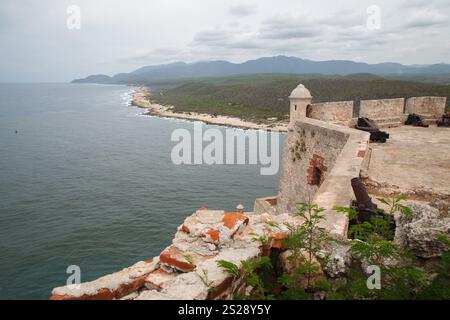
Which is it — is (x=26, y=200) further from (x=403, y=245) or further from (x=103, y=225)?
(x=403, y=245)

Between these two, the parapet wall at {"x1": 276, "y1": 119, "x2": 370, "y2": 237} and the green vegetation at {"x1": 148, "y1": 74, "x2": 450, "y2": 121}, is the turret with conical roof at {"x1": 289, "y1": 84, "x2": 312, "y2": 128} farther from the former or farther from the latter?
the green vegetation at {"x1": 148, "y1": 74, "x2": 450, "y2": 121}

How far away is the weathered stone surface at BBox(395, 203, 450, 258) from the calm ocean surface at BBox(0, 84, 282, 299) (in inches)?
641

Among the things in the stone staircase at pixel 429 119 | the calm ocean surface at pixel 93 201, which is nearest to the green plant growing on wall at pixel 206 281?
the calm ocean surface at pixel 93 201

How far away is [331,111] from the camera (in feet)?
44.4

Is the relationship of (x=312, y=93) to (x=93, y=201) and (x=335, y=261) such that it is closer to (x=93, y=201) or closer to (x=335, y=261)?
(x=93, y=201)

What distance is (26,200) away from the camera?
2680 centimetres

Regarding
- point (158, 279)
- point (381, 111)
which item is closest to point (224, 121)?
point (381, 111)

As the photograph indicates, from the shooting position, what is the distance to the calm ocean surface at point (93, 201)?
61.5 ft

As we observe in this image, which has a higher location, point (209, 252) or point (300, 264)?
point (300, 264)

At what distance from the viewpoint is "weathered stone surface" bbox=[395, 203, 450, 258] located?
3631 mm

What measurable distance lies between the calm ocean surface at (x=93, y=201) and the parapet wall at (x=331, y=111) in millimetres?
11703

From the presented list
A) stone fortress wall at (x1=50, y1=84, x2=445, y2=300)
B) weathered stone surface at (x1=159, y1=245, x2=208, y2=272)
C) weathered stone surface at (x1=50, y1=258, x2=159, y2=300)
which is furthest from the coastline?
weathered stone surface at (x1=50, y1=258, x2=159, y2=300)

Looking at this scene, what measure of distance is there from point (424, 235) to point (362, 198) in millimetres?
2312
